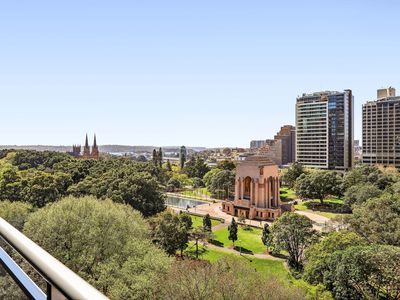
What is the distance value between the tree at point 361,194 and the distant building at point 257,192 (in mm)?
4729

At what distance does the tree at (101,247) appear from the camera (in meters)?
9.23

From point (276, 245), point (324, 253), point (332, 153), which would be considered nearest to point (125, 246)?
point (324, 253)

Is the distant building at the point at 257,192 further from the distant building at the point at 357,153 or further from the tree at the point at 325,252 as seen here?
the distant building at the point at 357,153

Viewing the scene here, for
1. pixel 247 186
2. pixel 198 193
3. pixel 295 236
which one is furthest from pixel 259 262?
pixel 198 193

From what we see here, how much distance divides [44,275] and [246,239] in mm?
21219

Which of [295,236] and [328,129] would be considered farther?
[328,129]

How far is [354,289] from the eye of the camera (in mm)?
10547

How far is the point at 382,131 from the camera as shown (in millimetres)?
46906

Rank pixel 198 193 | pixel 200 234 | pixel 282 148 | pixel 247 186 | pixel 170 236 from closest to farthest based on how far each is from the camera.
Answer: pixel 170 236 → pixel 200 234 → pixel 247 186 → pixel 198 193 → pixel 282 148

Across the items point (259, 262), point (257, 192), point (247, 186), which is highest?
point (247, 186)

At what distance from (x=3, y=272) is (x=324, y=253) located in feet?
41.7

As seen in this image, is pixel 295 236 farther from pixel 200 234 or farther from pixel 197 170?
pixel 197 170

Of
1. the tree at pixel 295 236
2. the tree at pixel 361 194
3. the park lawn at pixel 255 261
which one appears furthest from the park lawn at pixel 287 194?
the tree at pixel 295 236

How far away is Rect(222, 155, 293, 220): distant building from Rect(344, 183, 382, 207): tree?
473cm
